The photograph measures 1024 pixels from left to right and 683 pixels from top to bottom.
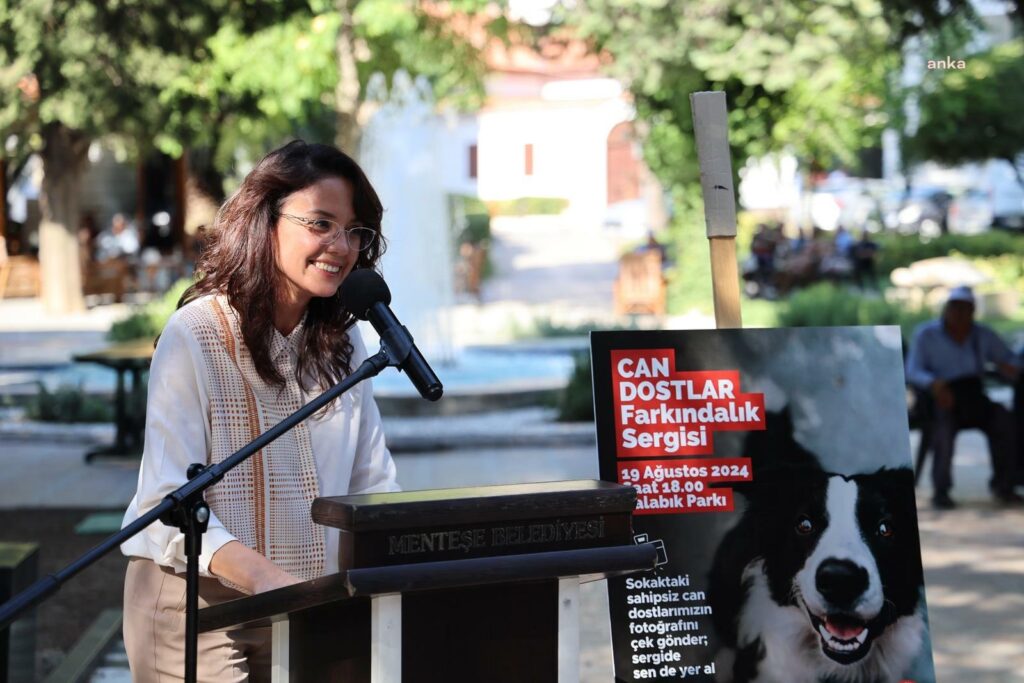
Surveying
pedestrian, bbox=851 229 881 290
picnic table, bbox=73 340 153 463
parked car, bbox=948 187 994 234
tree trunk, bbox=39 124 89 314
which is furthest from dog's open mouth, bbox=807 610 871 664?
parked car, bbox=948 187 994 234

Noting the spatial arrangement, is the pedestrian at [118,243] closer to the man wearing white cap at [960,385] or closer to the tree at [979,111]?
the tree at [979,111]

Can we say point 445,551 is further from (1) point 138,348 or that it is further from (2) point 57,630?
(1) point 138,348

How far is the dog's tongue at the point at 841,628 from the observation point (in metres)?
3.50

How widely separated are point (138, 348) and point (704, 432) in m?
9.25

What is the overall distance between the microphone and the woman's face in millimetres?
214

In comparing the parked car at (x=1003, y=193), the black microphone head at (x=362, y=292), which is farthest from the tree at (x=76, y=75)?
the parked car at (x=1003, y=193)

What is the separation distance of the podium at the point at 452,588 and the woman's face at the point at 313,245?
63 cm

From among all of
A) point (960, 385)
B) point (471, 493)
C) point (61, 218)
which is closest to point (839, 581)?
point (471, 493)

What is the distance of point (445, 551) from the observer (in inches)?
89.2

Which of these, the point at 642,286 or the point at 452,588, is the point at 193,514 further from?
the point at 642,286

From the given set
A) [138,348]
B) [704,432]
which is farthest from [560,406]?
[704,432]

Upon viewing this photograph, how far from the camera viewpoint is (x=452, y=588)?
2275mm

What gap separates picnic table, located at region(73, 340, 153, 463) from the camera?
1160 centimetres

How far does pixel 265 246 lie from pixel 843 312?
49.9 feet
